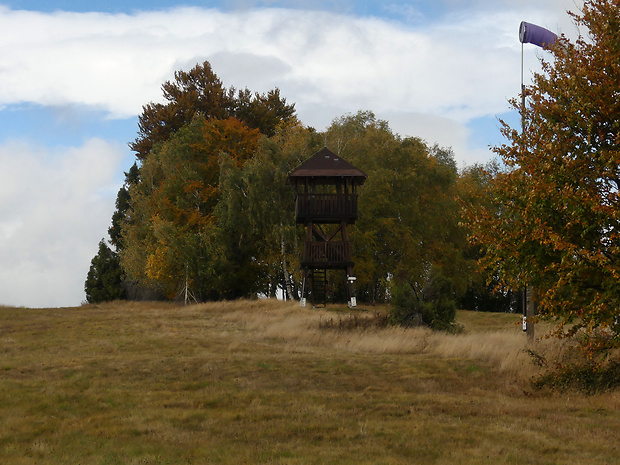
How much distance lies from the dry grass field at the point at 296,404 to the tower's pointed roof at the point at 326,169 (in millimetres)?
11376

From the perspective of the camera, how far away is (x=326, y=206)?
114 ft

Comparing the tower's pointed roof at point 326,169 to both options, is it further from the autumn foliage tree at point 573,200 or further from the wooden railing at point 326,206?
the autumn foliage tree at point 573,200

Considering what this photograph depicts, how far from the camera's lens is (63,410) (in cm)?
1319

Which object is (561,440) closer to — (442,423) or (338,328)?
(442,423)

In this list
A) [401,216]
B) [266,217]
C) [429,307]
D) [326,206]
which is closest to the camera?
[429,307]

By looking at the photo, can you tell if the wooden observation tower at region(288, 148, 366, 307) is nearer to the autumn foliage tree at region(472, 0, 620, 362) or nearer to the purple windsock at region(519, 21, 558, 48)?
the purple windsock at region(519, 21, 558, 48)

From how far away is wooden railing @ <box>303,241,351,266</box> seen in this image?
3478 cm

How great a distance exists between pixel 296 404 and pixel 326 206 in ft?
72.4

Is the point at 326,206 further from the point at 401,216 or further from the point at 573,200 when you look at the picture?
the point at 573,200

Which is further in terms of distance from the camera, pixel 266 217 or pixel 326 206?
pixel 266 217

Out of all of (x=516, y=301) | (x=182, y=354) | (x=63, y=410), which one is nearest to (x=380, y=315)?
(x=182, y=354)

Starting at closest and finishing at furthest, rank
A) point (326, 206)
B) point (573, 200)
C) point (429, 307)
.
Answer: point (573, 200) < point (429, 307) < point (326, 206)

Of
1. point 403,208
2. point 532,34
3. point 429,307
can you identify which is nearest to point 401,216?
point 403,208

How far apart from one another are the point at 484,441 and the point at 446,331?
48.6 ft
